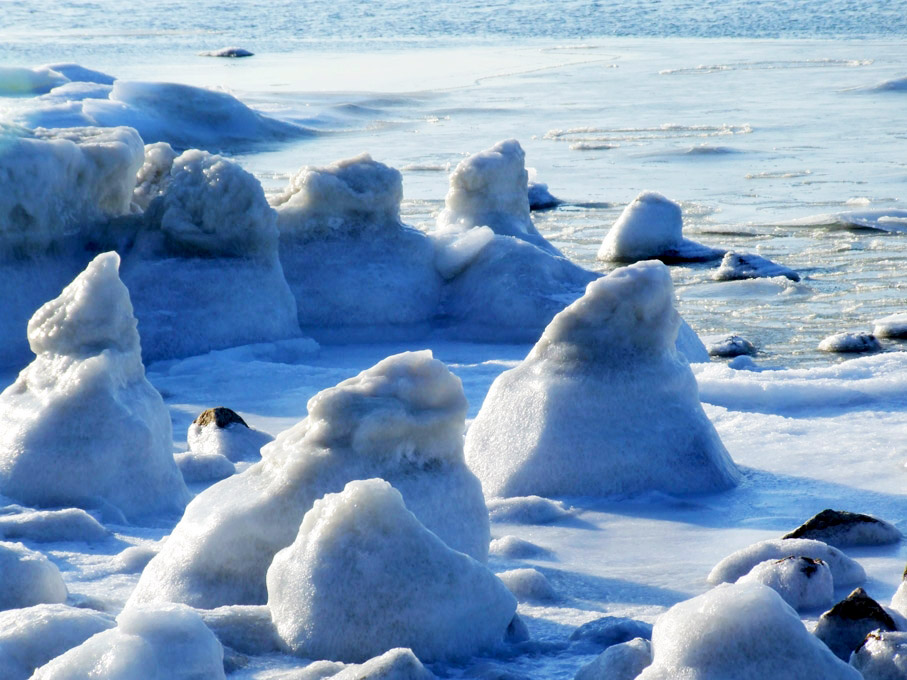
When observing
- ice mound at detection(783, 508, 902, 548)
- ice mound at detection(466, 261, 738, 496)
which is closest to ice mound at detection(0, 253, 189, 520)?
ice mound at detection(466, 261, 738, 496)

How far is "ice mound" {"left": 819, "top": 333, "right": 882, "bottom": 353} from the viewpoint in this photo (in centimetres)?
771

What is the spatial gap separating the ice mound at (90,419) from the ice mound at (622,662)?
6.76 ft

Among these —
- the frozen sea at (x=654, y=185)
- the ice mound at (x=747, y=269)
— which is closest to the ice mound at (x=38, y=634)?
the frozen sea at (x=654, y=185)

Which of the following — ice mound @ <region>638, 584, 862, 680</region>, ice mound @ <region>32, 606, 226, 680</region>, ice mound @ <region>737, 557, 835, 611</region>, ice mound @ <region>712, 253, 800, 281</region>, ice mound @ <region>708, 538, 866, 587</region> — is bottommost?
ice mound @ <region>712, 253, 800, 281</region>

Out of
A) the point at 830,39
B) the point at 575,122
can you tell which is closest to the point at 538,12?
the point at 830,39

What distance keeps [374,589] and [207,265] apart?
4.86 metres

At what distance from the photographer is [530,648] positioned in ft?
9.42

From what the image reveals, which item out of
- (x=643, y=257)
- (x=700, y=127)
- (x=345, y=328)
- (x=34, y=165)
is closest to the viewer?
(x=34, y=165)

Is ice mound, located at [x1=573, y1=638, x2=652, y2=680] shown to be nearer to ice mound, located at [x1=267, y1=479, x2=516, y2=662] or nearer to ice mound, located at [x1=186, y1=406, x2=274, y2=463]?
ice mound, located at [x1=267, y1=479, x2=516, y2=662]

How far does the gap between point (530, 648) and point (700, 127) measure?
16727mm

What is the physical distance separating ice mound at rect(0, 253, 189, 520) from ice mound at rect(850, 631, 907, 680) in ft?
7.83

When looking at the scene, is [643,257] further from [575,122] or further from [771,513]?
[575,122]

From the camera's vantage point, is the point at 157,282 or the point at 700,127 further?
the point at 700,127

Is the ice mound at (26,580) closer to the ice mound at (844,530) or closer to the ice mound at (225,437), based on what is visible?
the ice mound at (225,437)
